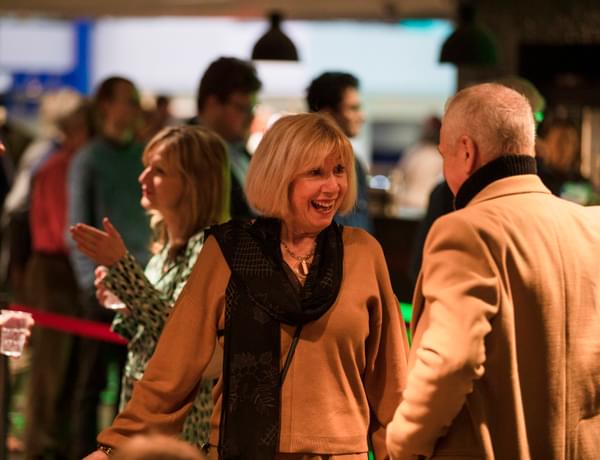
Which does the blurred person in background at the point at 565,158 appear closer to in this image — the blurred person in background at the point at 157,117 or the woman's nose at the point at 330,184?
the blurred person in background at the point at 157,117

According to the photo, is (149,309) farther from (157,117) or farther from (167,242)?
(157,117)

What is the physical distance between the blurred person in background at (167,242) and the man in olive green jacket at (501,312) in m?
1.14

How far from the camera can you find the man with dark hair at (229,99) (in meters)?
5.65

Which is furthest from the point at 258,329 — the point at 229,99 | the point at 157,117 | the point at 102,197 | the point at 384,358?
the point at 157,117

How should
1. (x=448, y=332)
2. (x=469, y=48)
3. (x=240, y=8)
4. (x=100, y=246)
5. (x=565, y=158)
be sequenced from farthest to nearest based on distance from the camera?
(x=240, y=8) → (x=565, y=158) → (x=469, y=48) → (x=100, y=246) → (x=448, y=332)

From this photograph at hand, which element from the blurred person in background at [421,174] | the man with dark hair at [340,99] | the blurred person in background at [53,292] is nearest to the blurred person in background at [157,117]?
the blurred person in background at [53,292]

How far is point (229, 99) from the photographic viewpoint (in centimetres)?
564

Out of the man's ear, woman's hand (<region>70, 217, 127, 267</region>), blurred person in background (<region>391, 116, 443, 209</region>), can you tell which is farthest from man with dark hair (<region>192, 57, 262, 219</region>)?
blurred person in background (<region>391, 116, 443, 209</region>)

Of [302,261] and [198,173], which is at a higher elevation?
[198,173]

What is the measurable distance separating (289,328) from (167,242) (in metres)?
1.09

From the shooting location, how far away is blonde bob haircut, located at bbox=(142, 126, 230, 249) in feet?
14.4

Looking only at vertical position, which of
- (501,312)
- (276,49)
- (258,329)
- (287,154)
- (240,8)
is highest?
(240,8)

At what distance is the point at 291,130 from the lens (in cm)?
367

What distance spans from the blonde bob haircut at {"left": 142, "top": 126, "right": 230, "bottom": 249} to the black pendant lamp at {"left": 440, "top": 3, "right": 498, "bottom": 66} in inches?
148
